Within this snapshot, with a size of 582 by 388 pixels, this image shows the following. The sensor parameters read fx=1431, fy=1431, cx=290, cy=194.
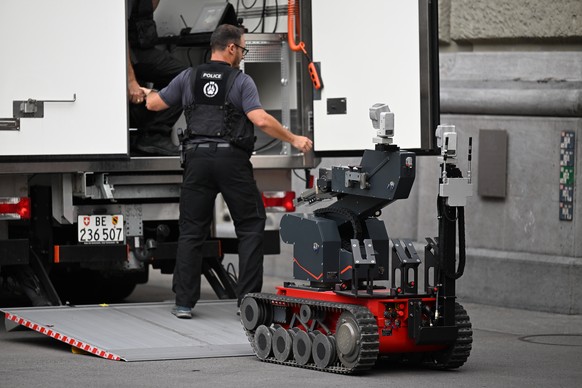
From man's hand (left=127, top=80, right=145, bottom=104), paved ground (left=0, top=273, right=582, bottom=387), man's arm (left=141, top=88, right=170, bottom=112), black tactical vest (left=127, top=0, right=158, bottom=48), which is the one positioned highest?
black tactical vest (left=127, top=0, right=158, bottom=48)

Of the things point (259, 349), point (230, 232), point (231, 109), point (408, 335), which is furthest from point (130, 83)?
point (230, 232)

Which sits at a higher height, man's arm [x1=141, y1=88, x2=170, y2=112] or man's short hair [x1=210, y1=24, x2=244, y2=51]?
man's short hair [x1=210, y1=24, x2=244, y2=51]

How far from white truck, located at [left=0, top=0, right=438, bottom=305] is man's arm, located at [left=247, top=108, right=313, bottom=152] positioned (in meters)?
0.91

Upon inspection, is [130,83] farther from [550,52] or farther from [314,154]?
[550,52]

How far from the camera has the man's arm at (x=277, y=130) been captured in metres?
9.45

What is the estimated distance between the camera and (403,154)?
802 cm

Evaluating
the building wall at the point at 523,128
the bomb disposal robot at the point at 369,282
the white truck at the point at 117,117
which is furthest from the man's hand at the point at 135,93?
the building wall at the point at 523,128

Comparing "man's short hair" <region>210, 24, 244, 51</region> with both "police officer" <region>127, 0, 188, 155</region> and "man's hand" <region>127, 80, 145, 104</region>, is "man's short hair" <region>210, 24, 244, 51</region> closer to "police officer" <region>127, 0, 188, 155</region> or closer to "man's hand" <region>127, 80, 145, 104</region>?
"man's hand" <region>127, 80, 145, 104</region>

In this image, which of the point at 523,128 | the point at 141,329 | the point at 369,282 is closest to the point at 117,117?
the point at 141,329

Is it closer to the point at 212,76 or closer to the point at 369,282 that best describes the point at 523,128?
the point at 212,76

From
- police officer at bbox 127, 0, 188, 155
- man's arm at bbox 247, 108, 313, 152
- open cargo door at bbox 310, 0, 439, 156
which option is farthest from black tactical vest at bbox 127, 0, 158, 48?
man's arm at bbox 247, 108, 313, 152

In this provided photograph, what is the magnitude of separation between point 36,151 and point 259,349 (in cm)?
227

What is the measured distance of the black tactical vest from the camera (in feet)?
37.0

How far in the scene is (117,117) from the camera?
9.88m
